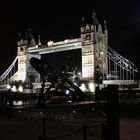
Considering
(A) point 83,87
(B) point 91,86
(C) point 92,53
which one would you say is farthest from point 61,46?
(A) point 83,87

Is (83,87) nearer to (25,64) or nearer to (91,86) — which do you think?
(91,86)

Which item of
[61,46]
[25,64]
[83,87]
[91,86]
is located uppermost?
[61,46]

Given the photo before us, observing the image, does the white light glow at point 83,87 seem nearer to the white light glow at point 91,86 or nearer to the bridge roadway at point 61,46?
the white light glow at point 91,86

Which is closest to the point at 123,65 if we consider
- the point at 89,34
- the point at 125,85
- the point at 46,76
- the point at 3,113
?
the point at 89,34

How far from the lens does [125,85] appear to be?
57906 mm

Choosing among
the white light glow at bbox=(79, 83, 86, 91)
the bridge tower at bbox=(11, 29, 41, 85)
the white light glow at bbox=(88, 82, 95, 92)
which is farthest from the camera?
the bridge tower at bbox=(11, 29, 41, 85)

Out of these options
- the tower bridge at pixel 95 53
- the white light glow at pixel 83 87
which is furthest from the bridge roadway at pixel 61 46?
the white light glow at pixel 83 87

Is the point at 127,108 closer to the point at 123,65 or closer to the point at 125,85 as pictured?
the point at 125,85

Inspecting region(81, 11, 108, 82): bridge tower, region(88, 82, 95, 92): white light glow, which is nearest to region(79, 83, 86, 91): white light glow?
region(88, 82, 95, 92): white light glow

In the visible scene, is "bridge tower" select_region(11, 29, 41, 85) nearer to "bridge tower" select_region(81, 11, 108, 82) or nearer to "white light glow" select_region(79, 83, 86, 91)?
"bridge tower" select_region(81, 11, 108, 82)

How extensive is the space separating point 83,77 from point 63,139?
60.4 metres

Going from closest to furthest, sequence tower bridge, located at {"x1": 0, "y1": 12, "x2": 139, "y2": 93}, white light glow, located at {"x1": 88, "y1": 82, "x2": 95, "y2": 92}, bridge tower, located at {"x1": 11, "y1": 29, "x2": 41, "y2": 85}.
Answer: white light glow, located at {"x1": 88, "y1": 82, "x2": 95, "y2": 92} → tower bridge, located at {"x1": 0, "y1": 12, "x2": 139, "y2": 93} → bridge tower, located at {"x1": 11, "y1": 29, "x2": 41, "y2": 85}

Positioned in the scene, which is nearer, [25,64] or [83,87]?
[83,87]

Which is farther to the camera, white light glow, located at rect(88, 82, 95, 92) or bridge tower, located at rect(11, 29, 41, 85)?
bridge tower, located at rect(11, 29, 41, 85)
